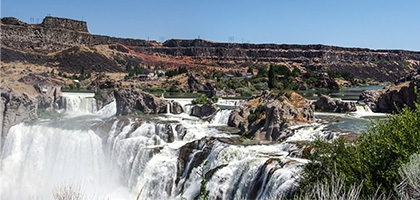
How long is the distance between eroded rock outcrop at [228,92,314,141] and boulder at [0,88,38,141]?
15193mm

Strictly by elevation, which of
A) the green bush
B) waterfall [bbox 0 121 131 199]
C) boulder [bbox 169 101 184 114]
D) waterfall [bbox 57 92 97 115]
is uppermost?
the green bush

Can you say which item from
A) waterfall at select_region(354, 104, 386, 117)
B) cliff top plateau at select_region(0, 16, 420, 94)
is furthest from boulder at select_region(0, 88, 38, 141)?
cliff top plateau at select_region(0, 16, 420, 94)

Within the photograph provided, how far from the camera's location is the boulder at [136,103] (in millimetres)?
→ 33219

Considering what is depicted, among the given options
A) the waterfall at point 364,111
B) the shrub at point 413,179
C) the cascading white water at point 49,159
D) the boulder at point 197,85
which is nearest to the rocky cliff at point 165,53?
the boulder at point 197,85

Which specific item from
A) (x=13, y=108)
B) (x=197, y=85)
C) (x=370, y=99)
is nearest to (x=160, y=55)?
(x=197, y=85)

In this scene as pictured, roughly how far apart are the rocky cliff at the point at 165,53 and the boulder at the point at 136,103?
56295 mm

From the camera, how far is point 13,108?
30.6 metres

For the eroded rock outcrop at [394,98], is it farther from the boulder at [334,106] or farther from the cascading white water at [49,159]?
the cascading white water at [49,159]

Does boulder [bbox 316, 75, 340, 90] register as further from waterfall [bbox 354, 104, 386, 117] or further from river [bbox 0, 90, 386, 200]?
river [bbox 0, 90, 386, 200]

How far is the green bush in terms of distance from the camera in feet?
34.2

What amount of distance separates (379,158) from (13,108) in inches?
1052

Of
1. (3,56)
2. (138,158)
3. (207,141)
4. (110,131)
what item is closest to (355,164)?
(207,141)

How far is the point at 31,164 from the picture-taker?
2727 centimetres

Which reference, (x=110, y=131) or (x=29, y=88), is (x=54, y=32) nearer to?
(x=29, y=88)
